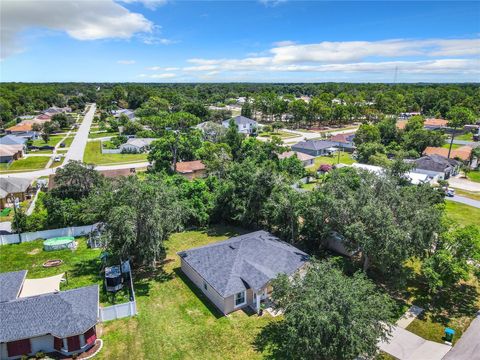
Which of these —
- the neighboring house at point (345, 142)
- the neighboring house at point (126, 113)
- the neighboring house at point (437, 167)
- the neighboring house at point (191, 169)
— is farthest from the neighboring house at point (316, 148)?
the neighboring house at point (126, 113)

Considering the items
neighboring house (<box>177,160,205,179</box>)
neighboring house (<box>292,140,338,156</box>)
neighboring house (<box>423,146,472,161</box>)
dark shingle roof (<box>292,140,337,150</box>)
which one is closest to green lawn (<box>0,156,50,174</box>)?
neighboring house (<box>177,160,205,179</box>)

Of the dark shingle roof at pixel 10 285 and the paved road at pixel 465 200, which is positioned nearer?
the dark shingle roof at pixel 10 285

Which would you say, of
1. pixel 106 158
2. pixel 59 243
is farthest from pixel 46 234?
pixel 106 158

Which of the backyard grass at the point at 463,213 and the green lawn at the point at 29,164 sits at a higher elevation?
the green lawn at the point at 29,164

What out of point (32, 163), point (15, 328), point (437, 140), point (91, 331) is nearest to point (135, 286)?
point (91, 331)

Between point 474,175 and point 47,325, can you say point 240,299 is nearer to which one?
point 47,325

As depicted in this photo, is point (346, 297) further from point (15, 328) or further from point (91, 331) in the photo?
point (15, 328)

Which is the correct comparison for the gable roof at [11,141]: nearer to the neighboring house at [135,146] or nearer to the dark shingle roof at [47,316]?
the neighboring house at [135,146]
